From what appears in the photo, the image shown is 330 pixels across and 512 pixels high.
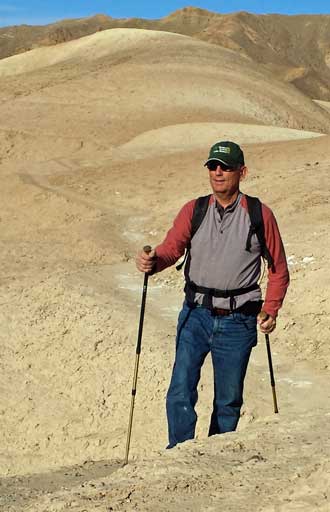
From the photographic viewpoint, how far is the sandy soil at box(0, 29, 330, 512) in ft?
15.3

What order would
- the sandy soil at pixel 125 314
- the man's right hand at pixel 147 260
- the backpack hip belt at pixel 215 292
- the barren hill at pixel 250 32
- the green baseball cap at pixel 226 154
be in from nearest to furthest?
the sandy soil at pixel 125 314
the green baseball cap at pixel 226 154
the backpack hip belt at pixel 215 292
the man's right hand at pixel 147 260
the barren hill at pixel 250 32

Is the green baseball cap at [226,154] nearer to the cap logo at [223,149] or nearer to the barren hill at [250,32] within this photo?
the cap logo at [223,149]

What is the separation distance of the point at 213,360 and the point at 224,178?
1.19 metres

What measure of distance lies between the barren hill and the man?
8357 cm

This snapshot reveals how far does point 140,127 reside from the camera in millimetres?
25281

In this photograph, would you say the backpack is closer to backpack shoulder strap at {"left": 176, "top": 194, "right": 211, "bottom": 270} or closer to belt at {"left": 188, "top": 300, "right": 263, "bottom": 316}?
backpack shoulder strap at {"left": 176, "top": 194, "right": 211, "bottom": 270}

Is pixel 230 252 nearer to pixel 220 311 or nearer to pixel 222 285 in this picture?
pixel 222 285

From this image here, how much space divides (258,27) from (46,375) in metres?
98.6

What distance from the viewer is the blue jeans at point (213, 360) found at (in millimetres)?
5266

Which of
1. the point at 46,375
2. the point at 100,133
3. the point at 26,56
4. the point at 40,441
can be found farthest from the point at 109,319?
the point at 26,56

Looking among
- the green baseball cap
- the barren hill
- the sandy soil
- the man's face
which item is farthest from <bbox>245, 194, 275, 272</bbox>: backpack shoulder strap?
the barren hill

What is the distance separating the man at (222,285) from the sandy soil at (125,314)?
38cm

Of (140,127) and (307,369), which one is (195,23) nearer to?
(140,127)

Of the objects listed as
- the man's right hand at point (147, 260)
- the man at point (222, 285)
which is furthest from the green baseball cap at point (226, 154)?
the man's right hand at point (147, 260)
